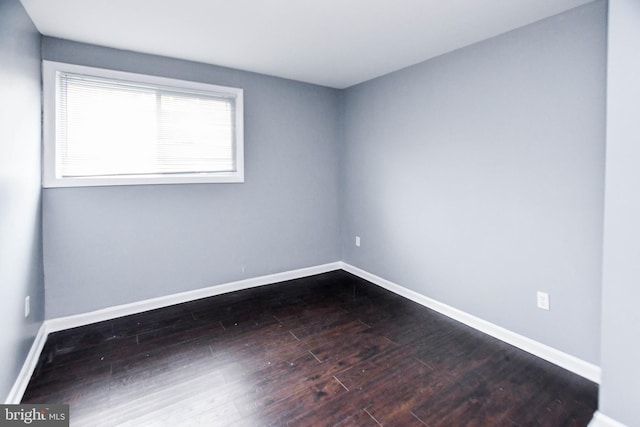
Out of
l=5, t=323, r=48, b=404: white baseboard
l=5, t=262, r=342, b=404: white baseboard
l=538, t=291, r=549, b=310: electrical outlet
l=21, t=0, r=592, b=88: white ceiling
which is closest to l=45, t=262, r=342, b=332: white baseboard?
l=5, t=262, r=342, b=404: white baseboard

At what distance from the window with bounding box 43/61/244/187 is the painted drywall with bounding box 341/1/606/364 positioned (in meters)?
1.70

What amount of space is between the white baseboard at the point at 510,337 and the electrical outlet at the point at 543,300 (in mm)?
265

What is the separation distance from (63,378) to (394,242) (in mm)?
2924

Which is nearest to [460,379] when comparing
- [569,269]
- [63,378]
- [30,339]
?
[569,269]

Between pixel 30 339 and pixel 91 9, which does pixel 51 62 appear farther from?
pixel 30 339

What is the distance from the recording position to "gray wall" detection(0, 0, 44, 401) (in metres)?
1.76

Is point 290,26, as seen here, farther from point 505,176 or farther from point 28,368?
point 28,368

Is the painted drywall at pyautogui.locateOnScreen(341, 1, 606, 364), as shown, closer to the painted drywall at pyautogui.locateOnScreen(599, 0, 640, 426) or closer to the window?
the painted drywall at pyautogui.locateOnScreen(599, 0, 640, 426)

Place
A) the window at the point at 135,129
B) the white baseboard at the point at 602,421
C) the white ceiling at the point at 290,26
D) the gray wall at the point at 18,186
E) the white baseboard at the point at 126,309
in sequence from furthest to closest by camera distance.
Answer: the window at the point at 135,129, the white ceiling at the point at 290,26, the white baseboard at the point at 126,309, the gray wall at the point at 18,186, the white baseboard at the point at 602,421

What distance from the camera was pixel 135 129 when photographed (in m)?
3.00

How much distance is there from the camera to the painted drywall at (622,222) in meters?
1.54

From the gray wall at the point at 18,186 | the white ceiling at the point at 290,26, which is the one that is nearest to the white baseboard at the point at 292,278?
the gray wall at the point at 18,186

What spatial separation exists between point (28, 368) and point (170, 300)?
1190 millimetres

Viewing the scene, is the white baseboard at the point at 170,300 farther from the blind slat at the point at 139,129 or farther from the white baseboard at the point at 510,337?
the blind slat at the point at 139,129
